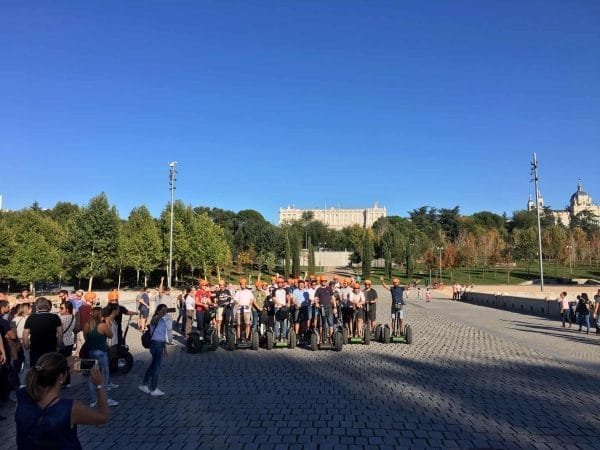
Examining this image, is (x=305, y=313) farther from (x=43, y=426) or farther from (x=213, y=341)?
(x=43, y=426)

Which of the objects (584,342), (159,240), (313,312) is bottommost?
(584,342)

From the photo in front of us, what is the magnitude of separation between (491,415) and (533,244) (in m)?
77.3

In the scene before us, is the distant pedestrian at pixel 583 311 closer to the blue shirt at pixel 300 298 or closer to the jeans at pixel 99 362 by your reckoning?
the blue shirt at pixel 300 298

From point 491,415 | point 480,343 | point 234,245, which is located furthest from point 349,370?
point 234,245

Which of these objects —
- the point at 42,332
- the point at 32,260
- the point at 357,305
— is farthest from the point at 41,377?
the point at 32,260

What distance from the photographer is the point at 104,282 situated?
204ft

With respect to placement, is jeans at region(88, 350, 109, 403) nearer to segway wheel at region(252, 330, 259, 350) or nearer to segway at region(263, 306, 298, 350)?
segway wheel at region(252, 330, 259, 350)

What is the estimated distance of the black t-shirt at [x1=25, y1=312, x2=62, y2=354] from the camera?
8312mm

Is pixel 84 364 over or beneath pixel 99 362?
over

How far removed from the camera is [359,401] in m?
8.55

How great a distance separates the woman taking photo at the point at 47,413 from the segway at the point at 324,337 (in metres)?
10.9

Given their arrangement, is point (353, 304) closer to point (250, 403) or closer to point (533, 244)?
point (250, 403)

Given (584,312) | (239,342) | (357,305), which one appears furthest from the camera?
(584,312)

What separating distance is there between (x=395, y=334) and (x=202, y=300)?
257 inches
